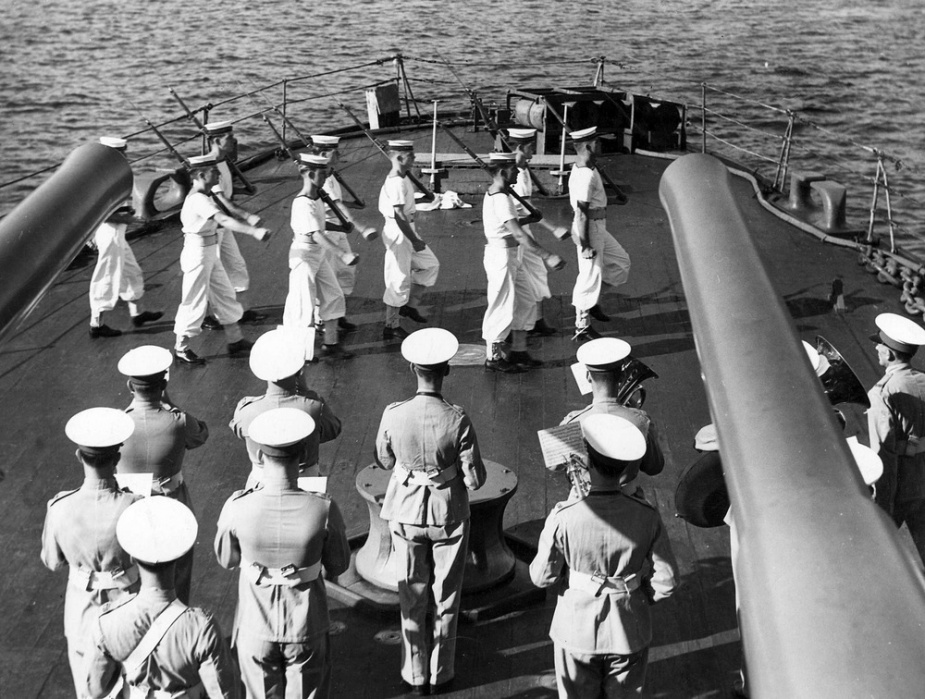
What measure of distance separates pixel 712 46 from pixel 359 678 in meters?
36.7

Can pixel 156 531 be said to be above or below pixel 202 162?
above

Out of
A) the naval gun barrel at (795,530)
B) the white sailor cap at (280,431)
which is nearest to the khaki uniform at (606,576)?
the white sailor cap at (280,431)

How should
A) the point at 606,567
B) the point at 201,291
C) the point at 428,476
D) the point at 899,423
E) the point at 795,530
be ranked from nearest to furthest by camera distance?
the point at 795,530, the point at 606,567, the point at 428,476, the point at 899,423, the point at 201,291

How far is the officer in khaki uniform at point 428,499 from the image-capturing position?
16.3ft

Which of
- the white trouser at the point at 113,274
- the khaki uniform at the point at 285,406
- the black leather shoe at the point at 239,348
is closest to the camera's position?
the khaki uniform at the point at 285,406

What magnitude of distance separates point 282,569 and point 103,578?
0.66m

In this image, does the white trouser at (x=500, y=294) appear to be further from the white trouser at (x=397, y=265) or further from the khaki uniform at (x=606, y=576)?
the khaki uniform at (x=606, y=576)

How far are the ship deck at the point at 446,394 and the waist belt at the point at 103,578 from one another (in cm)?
104

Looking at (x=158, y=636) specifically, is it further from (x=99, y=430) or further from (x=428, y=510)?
(x=428, y=510)

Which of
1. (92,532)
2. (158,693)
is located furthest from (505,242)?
(158,693)

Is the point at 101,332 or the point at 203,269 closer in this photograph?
the point at 203,269

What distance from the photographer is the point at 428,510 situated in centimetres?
500

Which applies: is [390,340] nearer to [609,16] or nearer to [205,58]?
[205,58]

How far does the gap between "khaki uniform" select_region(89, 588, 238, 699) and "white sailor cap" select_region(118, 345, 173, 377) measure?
176cm
